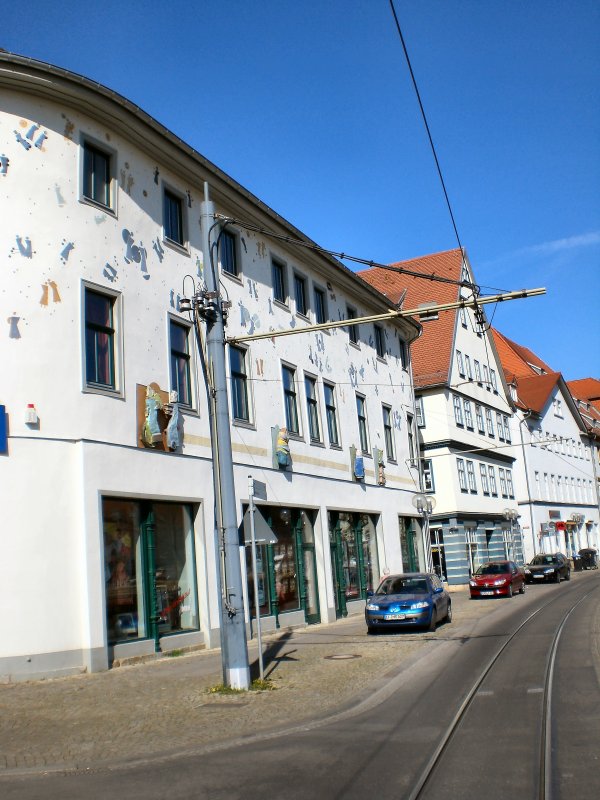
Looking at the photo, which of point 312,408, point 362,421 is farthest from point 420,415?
point 312,408

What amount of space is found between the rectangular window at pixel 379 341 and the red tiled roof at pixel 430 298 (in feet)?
36.0

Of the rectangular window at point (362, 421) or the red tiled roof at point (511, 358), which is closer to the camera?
the rectangular window at point (362, 421)

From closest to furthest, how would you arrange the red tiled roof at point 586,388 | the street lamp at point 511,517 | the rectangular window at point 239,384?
1. the rectangular window at point 239,384
2. the street lamp at point 511,517
3. the red tiled roof at point 586,388

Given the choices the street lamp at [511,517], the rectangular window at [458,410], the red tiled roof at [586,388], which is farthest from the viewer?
the red tiled roof at [586,388]

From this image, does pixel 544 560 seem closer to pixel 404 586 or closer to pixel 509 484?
pixel 509 484

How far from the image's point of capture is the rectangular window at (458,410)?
4606 cm

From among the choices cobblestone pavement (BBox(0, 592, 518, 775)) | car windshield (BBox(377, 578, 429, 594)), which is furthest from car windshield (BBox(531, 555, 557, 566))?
cobblestone pavement (BBox(0, 592, 518, 775))

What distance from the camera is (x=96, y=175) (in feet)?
59.7

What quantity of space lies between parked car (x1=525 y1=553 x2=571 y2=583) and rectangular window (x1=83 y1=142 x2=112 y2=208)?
109 ft

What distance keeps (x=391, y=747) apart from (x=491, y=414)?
45609 mm

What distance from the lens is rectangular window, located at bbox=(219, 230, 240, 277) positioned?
22.6 meters

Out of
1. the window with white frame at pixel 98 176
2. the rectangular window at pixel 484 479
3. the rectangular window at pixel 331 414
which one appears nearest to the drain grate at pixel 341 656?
the window with white frame at pixel 98 176

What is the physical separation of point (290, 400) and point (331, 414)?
3086 millimetres

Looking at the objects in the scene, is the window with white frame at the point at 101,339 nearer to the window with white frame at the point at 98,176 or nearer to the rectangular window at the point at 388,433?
the window with white frame at the point at 98,176
